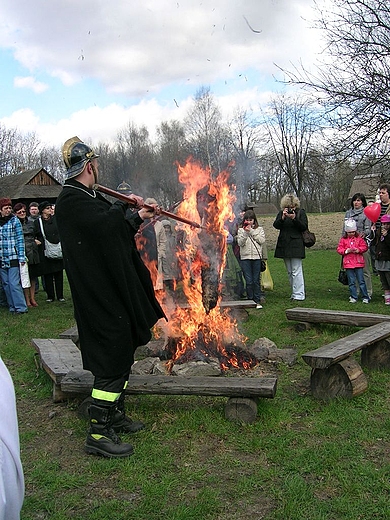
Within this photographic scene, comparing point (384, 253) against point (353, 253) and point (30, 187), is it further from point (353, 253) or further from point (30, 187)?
point (30, 187)

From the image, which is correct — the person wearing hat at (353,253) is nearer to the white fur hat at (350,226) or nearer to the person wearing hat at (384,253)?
A: the white fur hat at (350,226)

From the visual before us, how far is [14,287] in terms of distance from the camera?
983 centimetres

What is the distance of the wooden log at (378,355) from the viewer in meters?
5.90

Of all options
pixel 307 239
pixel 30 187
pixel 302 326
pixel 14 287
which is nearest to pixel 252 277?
pixel 307 239

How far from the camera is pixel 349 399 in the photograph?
4.93 m

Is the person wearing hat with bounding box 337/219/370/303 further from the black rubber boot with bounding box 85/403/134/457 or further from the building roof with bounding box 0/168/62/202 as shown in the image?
the building roof with bounding box 0/168/62/202

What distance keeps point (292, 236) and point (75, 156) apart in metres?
6.63

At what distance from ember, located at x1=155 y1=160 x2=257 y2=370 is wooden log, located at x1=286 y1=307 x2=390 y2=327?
133 cm

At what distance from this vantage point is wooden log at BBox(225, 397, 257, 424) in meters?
4.50

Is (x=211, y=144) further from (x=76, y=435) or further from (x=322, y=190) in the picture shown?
(x=322, y=190)

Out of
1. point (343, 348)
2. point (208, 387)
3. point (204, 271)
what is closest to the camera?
point (208, 387)

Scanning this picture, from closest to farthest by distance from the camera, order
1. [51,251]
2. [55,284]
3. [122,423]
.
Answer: [122,423] < [51,251] < [55,284]

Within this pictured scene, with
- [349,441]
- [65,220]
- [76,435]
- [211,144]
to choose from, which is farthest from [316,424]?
[211,144]

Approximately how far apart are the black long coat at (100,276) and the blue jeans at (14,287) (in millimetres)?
6256
